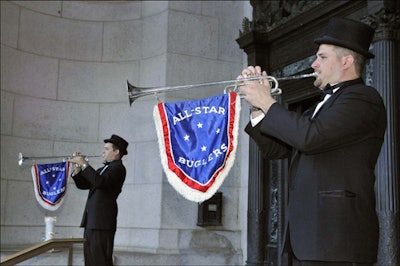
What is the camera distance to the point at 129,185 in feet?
25.8

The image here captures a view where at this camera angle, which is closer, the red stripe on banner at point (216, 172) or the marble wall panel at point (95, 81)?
the red stripe on banner at point (216, 172)

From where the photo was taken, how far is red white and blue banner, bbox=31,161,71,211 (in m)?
7.20

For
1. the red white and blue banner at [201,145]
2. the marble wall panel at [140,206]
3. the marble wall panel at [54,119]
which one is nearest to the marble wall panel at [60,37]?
the marble wall panel at [54,119]

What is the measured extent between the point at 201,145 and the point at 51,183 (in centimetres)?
406

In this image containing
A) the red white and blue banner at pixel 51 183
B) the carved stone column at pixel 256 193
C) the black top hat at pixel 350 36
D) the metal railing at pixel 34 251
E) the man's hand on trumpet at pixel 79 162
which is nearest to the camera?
the black top hat at pixel 350 36

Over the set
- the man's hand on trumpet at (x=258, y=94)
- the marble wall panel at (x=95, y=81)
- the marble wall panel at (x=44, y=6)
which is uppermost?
the marble wall panel at (x=44, y=6)

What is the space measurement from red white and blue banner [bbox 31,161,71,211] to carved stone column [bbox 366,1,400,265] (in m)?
3.89

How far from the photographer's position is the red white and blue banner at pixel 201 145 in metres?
3.63

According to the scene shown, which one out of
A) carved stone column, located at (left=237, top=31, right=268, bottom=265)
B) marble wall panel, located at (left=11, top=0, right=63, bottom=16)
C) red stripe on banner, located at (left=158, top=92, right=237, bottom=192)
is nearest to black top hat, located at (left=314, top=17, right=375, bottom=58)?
red stripe on banner, located at (left=158, top=92, right=237, bottom=192)

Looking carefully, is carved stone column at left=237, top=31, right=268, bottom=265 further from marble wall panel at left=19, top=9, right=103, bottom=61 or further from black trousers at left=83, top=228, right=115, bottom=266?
marble wall panel at left=19, top=9, right=103, bottom=61

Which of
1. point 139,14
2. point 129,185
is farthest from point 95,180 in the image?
point 139,14

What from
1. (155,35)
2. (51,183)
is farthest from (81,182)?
(155,35)

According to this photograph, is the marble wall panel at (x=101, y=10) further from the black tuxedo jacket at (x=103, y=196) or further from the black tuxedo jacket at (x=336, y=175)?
the black tuxedo jacket at (x=336, y=175)

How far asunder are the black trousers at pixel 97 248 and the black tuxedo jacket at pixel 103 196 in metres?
0.08
